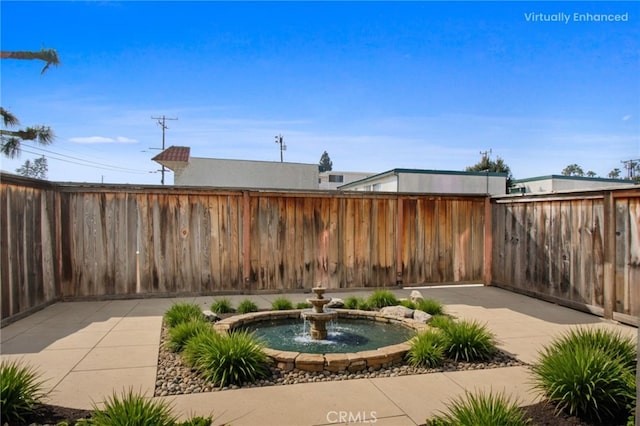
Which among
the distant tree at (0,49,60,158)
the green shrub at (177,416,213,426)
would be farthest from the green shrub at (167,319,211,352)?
Answer: the distant tree at (0,49,60,158)

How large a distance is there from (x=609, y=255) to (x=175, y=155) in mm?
17299

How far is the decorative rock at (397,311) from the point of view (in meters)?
5.16

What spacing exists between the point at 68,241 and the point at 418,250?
6161 mm

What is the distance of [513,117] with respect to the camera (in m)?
10.8

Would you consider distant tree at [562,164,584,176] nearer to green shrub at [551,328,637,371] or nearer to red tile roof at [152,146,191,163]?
red tile roof at [152,146,191,163]

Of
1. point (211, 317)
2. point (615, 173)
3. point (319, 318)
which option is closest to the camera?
point (319, 318)

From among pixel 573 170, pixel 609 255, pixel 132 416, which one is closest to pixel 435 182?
pixel 609 255

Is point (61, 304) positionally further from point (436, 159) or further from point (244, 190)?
point (436, 159)

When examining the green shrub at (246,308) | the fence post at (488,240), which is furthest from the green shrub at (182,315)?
the fence post at (488,240)

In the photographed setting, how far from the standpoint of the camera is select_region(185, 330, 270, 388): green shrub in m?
3.10

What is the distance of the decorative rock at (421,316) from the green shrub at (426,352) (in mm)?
1162

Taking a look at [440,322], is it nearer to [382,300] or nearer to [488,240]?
[382,300]

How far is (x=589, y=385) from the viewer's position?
2549 millimetres

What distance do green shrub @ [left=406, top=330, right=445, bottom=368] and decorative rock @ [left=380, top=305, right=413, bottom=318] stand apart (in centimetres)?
138
